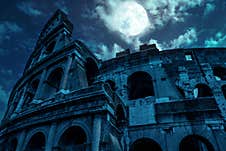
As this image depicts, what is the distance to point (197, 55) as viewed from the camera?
1388 cm

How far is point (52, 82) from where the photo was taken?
13500 millimetres

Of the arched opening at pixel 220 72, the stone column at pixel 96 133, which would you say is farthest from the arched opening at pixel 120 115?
the arched opening at pixel 220 72

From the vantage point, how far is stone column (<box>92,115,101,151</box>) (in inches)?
278

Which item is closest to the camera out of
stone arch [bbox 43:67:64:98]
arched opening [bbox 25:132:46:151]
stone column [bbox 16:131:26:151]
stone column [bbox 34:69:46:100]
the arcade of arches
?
the arcade of arches

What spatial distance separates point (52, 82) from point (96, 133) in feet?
24.9

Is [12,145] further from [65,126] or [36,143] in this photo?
[65,126]

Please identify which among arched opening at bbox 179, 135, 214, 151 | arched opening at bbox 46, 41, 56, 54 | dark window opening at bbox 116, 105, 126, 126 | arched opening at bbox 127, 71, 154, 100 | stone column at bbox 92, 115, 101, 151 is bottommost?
stone column at bbox 92, 115, 101, 151

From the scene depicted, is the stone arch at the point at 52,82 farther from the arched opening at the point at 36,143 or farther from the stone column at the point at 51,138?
the stone column at the point at 51,138

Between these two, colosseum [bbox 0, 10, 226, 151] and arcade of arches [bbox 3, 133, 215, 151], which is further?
colosseum [bbox 0, 10, 226, 151]

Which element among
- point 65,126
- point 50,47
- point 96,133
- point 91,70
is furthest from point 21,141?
point 50,47

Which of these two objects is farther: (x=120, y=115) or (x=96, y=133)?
(x=120, y=115)

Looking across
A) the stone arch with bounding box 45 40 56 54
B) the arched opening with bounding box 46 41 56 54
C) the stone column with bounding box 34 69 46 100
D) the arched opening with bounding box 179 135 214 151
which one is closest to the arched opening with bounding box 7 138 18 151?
the stone column with bounding box 34 69 46 100

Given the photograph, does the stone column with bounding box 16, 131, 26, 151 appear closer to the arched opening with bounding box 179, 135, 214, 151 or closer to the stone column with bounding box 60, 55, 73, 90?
the stone column with bounding box 60, 55, 73, 90

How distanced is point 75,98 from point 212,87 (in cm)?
929
